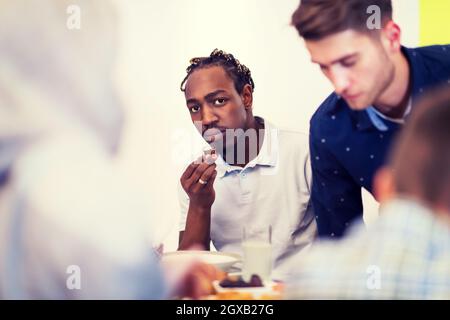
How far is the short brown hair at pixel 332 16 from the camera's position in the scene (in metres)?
1.84

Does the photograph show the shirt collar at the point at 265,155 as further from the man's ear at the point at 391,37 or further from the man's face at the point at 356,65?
the man's ear at the point at 391,37

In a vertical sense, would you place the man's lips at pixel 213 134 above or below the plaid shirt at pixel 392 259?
above

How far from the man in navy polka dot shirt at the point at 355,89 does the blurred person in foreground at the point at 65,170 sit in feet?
1.95

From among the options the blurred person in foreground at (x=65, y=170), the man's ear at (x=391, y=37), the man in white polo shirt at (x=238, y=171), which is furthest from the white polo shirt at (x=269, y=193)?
the man's ear at (x=391, y=37)

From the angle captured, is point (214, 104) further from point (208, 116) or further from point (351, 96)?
point (351, 96)

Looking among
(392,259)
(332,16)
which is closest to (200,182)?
(332,16)

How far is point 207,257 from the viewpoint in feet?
6.33

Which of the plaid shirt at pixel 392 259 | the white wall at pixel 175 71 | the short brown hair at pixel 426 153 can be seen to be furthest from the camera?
the white wall at pixel 175 71

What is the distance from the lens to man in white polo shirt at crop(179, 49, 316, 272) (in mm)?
1938

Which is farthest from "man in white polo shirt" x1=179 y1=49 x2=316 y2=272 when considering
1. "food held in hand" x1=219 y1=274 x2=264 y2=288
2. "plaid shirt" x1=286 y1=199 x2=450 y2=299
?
"plaid shirt" x1=286 y1=199 x2=450 y2=299

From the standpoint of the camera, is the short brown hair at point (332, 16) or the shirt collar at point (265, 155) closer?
the short brown hair at point (332, 16)

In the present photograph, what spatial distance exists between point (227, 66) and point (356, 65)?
0.41 metres

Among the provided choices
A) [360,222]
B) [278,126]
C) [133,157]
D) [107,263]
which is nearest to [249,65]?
[278,126]
